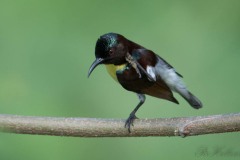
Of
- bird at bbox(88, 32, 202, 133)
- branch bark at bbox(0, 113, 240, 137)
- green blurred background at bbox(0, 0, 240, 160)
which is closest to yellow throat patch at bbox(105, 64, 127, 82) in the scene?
bird at bbox(88, 32, 202, 133)

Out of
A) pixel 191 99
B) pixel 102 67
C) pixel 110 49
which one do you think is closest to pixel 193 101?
pixel 191 99

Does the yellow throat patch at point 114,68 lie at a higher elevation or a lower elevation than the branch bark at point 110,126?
higher

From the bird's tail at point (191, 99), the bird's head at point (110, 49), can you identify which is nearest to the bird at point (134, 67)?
the bird's head at point (110, 49)

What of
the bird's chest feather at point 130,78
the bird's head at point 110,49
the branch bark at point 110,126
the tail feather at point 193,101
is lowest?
the tail feather at point 193,101

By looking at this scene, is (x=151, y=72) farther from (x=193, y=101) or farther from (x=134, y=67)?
(x=193, y=101)

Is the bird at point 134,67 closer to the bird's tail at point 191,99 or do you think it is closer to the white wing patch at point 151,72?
the white wing patch at point 151,72

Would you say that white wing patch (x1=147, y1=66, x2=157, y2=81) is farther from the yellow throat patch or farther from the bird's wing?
the yellow throat patch

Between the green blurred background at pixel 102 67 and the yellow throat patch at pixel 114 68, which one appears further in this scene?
the green blurred background at pixel 102 67
